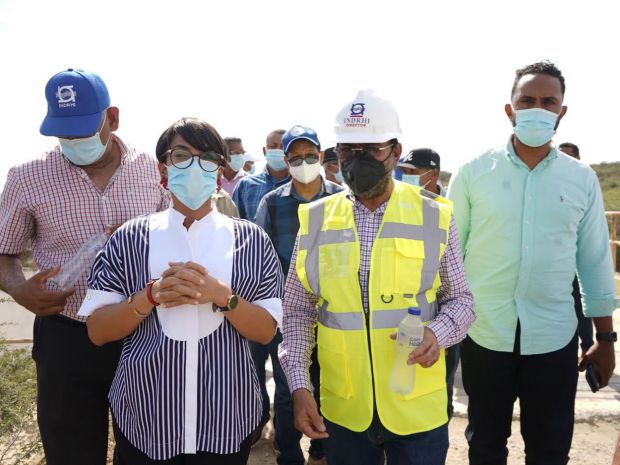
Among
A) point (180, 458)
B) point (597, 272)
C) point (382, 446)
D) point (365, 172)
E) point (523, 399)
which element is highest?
point (365, 172)

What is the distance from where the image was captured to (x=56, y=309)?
2.60 metres

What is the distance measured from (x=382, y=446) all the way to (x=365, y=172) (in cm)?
118

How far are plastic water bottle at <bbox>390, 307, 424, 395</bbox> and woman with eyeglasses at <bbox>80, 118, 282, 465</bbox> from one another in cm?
51

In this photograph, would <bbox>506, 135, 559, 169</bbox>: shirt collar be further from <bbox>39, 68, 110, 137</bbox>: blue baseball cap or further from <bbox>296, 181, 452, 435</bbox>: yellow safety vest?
<bbox>39, 68, 110, 137</bbox>: blue baseball cap

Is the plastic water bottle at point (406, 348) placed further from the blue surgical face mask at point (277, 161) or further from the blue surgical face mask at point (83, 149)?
the blue surgical face mask at point (277, 161)

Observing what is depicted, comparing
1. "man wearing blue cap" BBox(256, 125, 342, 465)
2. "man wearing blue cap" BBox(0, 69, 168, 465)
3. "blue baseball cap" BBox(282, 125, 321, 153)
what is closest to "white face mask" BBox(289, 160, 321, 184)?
"man wearing blue cap" BBox(256, 125, 342, 465)

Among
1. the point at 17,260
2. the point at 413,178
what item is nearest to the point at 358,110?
the point at 17,260

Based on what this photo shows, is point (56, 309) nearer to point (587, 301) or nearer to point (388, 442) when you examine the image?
point (388, 442)

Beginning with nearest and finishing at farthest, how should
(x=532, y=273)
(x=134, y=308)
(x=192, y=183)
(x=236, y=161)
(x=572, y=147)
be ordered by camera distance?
1. (x=134, y=308)
2. (x=192, y=183)
3. (x=532, y=273)
4. (x=572, y=147)
5. (x=236, y=161)

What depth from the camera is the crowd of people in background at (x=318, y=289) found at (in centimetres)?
210

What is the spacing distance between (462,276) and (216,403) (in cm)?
116

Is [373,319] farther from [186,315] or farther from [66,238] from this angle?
[66,238]

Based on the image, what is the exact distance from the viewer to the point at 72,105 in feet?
8.71

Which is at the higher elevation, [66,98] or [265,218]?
[66,98]
